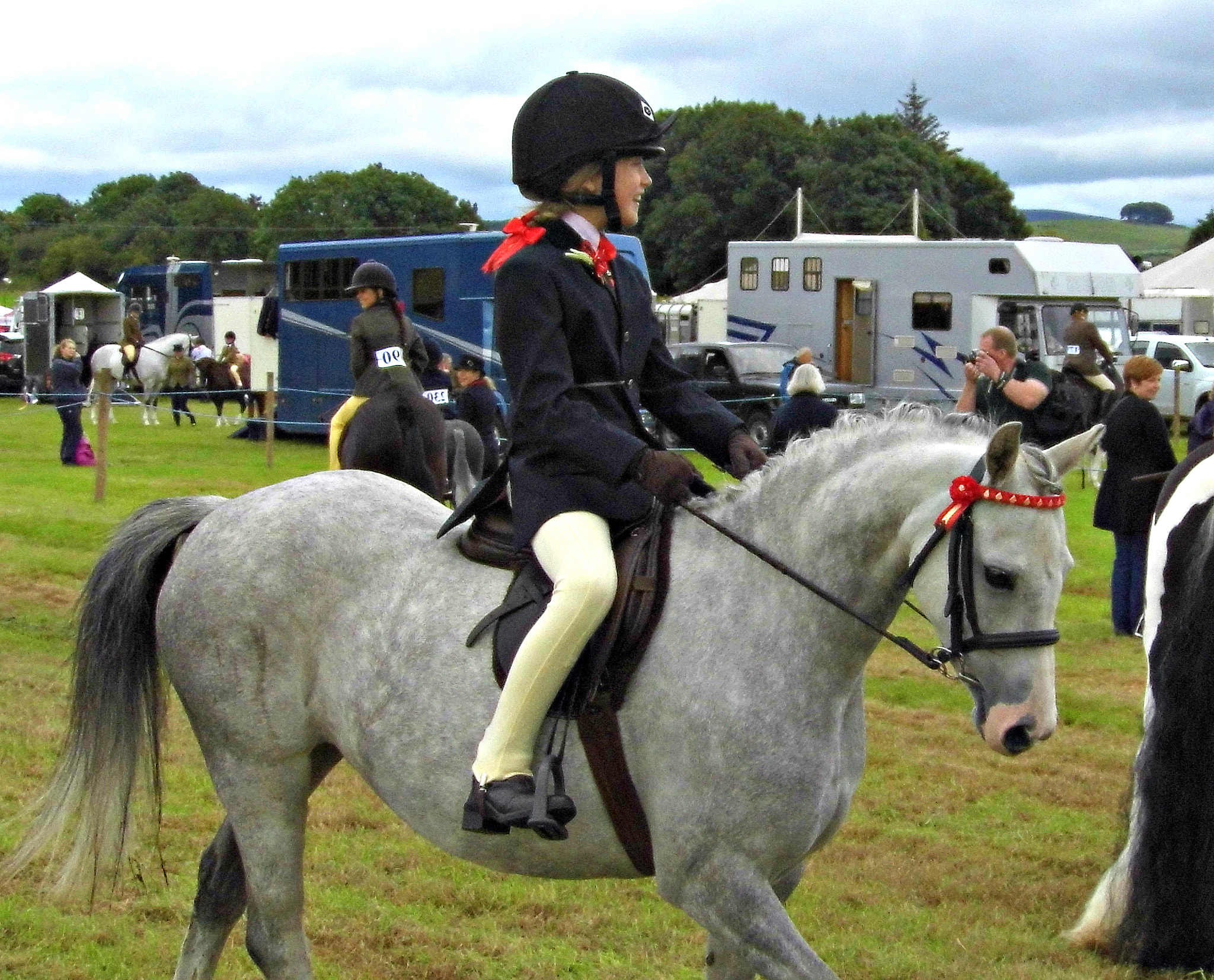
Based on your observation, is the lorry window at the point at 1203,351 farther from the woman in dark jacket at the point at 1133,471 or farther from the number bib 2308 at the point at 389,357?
the number bib 2308 at the point at 389,357

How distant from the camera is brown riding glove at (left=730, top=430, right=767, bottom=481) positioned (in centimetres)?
379

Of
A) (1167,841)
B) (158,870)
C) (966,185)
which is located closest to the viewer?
(1167,841)

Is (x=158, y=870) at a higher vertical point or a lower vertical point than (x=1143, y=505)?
lower

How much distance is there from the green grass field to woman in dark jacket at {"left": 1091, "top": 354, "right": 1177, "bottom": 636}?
130 m

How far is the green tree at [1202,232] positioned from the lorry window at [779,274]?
37.8m

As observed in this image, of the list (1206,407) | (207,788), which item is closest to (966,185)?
(1206,407)

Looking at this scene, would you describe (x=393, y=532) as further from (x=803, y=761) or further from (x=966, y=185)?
(x=966, y=185)

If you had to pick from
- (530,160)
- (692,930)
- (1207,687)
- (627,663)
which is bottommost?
(692,930)

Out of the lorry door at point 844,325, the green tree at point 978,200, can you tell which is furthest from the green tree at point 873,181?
the lorry door at point 844,325

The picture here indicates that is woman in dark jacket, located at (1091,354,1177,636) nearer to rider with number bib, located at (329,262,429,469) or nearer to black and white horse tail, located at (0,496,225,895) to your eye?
rider with number bib, located at (329,262,429,469)

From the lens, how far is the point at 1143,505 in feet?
33.7

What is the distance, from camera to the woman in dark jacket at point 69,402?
20078mm

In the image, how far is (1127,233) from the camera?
544 ft

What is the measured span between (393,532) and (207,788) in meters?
3.15
